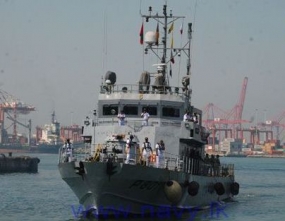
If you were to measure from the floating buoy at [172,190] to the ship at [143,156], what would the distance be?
0.13 feet

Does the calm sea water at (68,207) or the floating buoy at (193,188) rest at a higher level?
the floating buoy at (193,188)

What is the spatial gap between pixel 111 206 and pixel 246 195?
28.0 meters

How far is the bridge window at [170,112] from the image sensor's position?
39.3 meters

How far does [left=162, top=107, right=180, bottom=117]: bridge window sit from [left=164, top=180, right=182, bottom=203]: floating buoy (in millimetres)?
5366

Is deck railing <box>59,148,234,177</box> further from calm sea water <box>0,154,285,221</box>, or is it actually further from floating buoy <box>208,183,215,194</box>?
calm sea water <box>0,154,285,221</box>

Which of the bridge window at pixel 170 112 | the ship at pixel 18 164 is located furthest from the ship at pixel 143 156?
the ship at pixel 18 164

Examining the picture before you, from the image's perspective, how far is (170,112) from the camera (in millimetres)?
39438

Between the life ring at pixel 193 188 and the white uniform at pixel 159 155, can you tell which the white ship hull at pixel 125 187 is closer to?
the life ring at pixel 193 188

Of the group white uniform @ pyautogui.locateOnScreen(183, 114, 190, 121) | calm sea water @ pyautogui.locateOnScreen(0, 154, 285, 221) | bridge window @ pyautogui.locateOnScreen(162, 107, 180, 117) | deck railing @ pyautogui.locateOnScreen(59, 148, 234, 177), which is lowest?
calm sea water @ pyautogui.locateOnScreen(0, 154, 285, 221)

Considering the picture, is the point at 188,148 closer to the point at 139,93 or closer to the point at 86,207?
the point at 139,93

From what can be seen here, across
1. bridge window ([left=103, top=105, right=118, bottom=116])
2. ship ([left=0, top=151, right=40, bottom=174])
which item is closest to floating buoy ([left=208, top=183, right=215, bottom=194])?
bridge window ([left=103, top=105, right=118, bottom=116])

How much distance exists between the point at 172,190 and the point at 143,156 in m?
2.03

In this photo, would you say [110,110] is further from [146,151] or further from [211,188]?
[211,188]

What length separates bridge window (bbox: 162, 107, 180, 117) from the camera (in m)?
39.3
